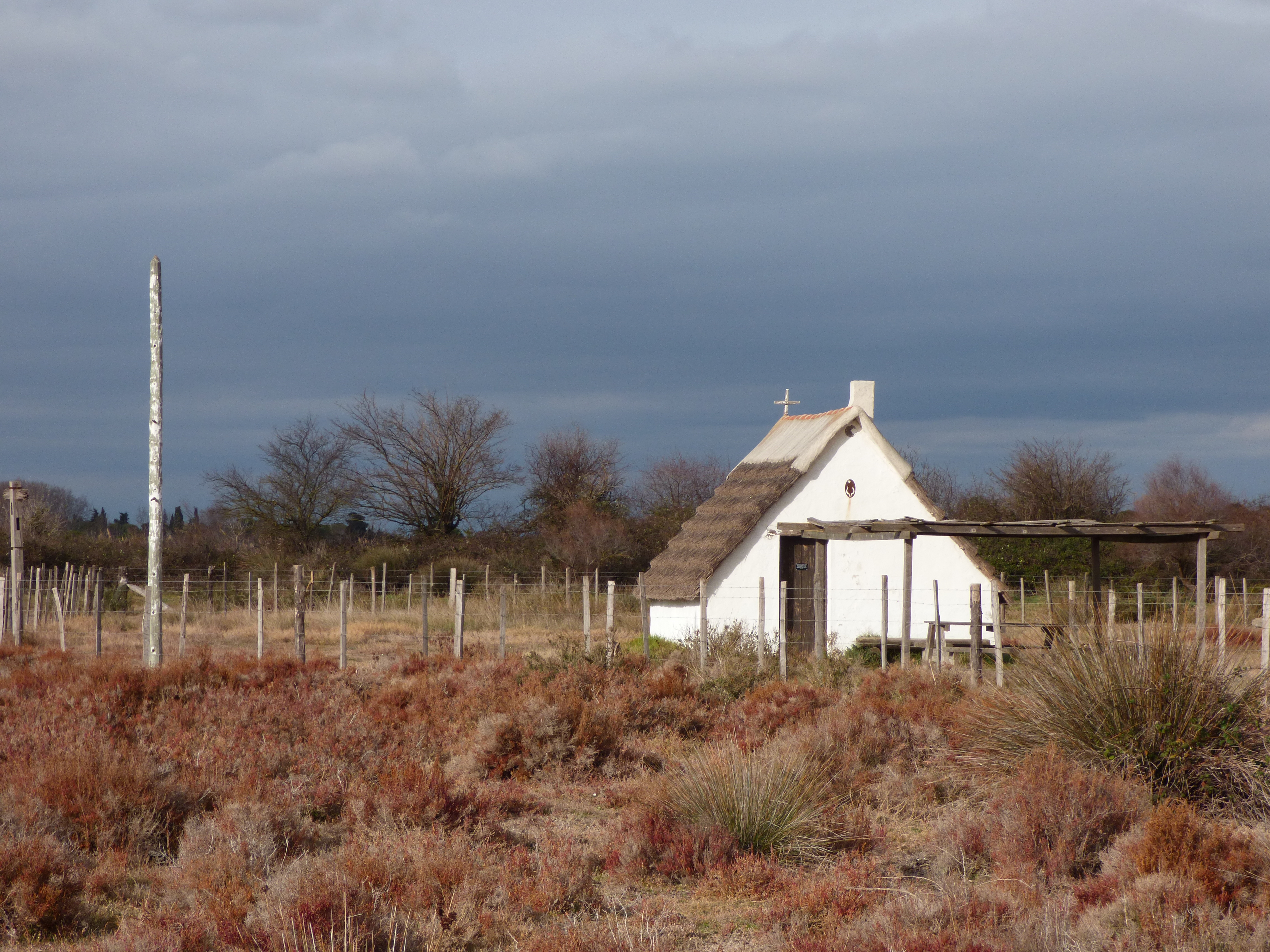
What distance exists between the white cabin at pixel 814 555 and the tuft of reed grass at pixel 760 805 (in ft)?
37.6

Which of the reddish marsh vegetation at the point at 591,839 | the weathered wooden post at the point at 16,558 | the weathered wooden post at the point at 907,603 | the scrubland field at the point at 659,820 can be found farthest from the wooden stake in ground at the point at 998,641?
the weathered wooden post at the point at 16,558

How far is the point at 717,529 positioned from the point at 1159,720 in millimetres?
12935

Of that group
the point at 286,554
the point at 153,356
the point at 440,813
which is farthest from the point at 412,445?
the point at 440,813

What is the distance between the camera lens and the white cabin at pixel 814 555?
1939 centimetres

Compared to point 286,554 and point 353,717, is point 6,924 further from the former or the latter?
point 286,554

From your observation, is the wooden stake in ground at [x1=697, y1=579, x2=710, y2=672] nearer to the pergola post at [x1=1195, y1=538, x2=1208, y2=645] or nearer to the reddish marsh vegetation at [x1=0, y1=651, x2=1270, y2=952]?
the reddish marsh vegetation at [x1=0, y1=651, x2=1270, y2=952]

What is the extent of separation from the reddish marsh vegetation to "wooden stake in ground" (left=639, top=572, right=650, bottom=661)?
4998mm

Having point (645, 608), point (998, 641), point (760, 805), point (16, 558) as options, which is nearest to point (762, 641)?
point (645, 608)

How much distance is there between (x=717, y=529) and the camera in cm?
2003

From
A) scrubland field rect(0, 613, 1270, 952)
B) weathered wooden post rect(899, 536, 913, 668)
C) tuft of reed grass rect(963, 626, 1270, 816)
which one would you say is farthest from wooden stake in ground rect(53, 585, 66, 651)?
tuft of reed grass rect(963, 626, 1270, 816)

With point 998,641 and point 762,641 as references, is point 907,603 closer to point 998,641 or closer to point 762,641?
point 998,641

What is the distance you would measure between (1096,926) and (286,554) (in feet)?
120

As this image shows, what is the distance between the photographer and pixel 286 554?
3850cm

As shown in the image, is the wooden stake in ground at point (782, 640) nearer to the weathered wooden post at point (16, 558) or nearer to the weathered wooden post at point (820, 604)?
the weathered wooden post at point (820, 604)
